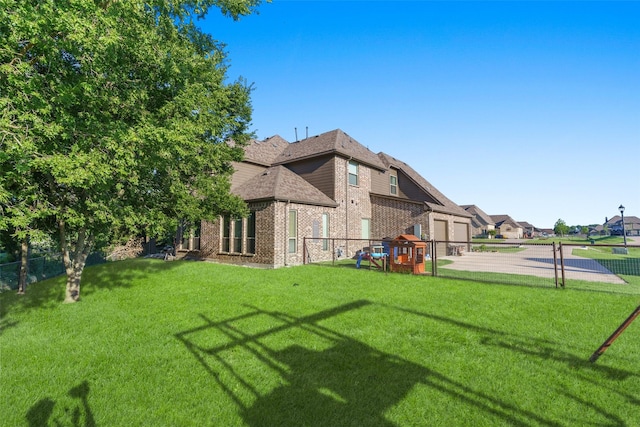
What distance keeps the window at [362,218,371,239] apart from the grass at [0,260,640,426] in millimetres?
12180

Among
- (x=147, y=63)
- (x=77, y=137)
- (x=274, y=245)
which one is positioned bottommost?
(x=274, y=245)

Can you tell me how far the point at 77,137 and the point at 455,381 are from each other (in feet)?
30.4

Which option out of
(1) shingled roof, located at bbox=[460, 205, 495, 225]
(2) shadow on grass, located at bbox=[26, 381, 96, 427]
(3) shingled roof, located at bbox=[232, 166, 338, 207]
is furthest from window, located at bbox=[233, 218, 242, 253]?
(1) shingled roof, located at bbox=[460, 205, 495, 225]

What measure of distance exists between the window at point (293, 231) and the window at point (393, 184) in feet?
37.7

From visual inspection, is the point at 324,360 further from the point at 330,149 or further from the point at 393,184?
the point at 393,184

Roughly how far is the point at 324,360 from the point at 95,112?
25.7 ft

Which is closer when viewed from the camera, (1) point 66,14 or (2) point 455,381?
(2) point 455,381

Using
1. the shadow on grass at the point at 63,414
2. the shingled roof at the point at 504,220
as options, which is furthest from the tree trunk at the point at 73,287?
the shingled roof at the point at 504,220

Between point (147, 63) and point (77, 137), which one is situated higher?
point (147, 63)

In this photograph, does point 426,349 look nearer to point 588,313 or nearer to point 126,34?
point 588,313

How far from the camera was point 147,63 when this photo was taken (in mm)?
8219

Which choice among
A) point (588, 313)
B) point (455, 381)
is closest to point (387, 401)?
point (455, 381)

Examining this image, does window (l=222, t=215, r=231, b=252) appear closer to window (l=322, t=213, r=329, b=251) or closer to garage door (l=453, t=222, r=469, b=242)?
window (l=322, t=213, r=329, b=251)

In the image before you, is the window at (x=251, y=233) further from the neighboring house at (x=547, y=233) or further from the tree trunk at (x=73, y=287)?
the neighboring house at (x=547, y=233)
